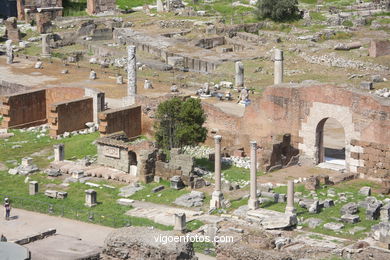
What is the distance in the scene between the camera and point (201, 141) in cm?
4384

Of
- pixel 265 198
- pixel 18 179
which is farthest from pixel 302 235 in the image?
pixel 18 179

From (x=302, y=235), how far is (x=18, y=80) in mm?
28523

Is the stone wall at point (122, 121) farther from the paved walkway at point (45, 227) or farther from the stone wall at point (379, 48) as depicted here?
the stone wall at point (379, 48)

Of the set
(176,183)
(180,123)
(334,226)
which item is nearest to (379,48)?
(180,123)

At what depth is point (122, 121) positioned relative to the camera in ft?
154

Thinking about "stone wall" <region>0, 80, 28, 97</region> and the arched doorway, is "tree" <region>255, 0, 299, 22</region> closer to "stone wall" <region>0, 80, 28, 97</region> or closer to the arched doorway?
"stone wall" <region>0, 80, 28, 97</region>

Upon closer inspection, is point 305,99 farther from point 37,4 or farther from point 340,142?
point 37,4

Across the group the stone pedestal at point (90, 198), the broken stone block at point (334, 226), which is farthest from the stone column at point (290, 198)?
the stone pedestal at point (90, 198)

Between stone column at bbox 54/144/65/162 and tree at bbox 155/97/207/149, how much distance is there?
4.05m

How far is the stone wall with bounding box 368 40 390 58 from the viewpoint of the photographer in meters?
64.8

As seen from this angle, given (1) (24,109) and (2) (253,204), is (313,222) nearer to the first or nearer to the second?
(2) (253,204)

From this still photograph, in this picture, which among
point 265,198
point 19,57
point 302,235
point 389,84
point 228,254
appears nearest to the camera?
point 228,254

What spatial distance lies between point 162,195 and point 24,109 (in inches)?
578

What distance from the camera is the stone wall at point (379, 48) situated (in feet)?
213
